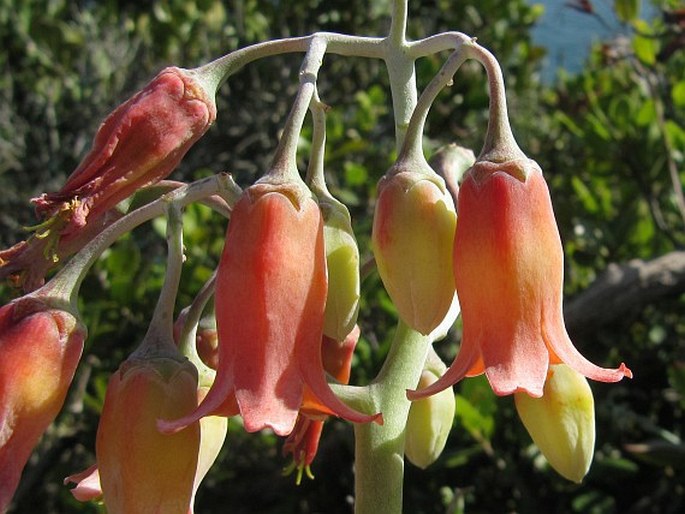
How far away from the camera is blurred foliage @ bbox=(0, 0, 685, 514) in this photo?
242 centimetres

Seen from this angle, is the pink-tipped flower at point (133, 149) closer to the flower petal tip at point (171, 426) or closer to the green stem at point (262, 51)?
the green stem at point (262, 51)

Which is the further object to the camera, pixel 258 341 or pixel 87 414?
pixel 87 414

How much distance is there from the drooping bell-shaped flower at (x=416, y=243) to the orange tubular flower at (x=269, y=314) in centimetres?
8

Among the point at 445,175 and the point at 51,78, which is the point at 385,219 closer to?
the point at 445,175

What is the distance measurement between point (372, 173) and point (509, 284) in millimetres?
2251

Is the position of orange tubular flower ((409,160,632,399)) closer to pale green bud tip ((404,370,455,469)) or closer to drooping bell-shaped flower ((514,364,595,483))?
drooping bell-shaped flower ((514,364,595,483))

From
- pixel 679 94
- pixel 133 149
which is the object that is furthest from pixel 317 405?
pixel 679 94

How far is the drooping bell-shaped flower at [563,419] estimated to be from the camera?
1039mm

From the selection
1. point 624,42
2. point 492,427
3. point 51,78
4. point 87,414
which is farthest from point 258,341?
point 51,78

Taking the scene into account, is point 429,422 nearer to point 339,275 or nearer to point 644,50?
point 339,275

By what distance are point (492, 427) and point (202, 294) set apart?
1385 millimetres

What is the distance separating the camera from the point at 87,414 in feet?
8.98

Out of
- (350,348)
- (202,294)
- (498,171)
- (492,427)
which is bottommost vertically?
(492,427)

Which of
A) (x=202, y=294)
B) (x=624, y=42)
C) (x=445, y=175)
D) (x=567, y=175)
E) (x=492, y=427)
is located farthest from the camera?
(x=567, y=175)
